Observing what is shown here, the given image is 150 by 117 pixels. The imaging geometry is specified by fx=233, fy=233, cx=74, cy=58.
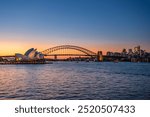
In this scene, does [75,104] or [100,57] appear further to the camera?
[100,57]

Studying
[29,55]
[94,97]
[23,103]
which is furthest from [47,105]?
[29,55]

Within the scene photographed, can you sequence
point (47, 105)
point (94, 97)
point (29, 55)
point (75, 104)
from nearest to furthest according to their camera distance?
point (47, 105), point (75, 104), point (94, 97), point (29, 55)

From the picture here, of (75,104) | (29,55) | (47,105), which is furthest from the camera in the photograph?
(29,55)

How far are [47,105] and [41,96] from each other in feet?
12.4

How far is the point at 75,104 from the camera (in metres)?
3.34

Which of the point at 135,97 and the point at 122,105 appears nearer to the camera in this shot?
the point at 122,105

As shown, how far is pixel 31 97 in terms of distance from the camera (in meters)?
6.79

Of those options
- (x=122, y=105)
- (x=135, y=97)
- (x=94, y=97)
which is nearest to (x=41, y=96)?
(x=94, y=97)

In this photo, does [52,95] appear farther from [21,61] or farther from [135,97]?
[21,61]

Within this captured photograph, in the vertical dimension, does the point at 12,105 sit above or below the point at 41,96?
above

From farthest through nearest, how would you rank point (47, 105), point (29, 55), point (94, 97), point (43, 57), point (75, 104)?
1. point (43, 57)
2. point (29, 55)
3. point (94, 97)
4. point (75, 104)
5. point (47, 105)

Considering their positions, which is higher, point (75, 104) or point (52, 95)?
point (75, 104)

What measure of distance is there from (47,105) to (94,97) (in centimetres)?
362

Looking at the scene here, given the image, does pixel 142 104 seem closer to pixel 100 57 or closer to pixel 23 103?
pixel 23 103
